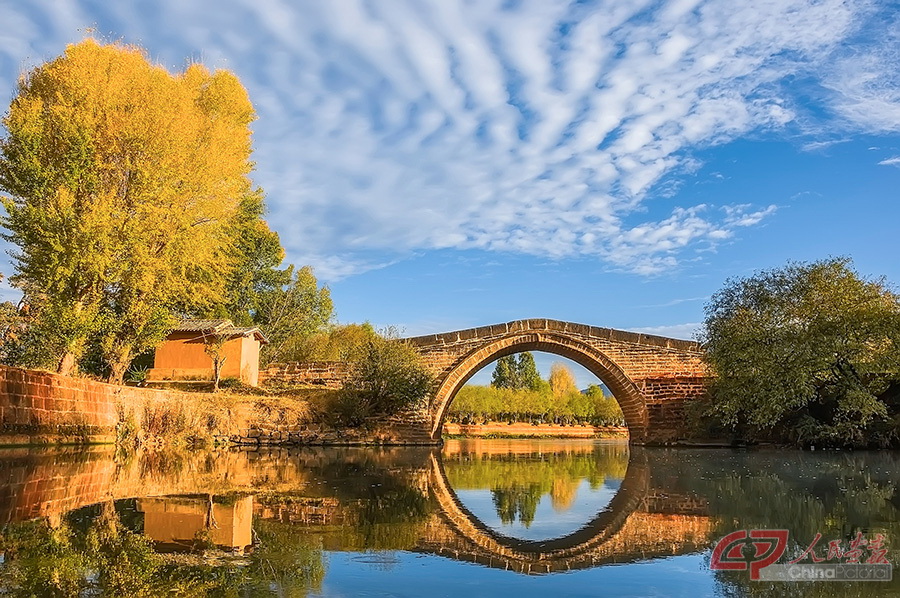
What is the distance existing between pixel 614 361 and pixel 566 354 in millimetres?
1817

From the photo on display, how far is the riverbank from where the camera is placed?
138 ft

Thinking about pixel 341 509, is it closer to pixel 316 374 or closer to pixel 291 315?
pixel 316 374

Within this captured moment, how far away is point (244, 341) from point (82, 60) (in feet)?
37.0

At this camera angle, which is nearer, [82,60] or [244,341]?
[82,60]

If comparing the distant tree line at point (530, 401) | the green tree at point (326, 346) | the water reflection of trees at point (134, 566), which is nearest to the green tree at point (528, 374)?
the distant tree line at point (530, 401)

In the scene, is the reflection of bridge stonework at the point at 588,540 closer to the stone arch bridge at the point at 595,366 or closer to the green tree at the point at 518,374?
the stone arch bridge at the point at 595,366

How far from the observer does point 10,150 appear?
1532cm

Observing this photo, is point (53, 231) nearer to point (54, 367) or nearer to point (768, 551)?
point (54, 367)

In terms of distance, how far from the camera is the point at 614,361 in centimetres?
2305

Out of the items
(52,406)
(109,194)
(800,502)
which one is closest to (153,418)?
(52,406)

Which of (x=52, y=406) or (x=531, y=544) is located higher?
(x=52, y=406)

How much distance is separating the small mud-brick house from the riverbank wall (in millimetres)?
3997

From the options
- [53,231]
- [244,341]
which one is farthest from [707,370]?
[53,231]

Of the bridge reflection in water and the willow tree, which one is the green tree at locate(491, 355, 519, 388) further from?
the bridge reflection in water
